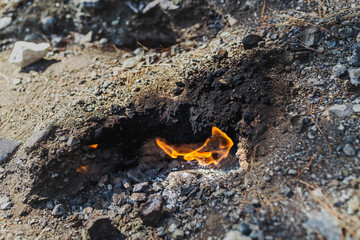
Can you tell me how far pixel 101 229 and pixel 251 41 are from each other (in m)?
2.20

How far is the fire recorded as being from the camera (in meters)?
2.82

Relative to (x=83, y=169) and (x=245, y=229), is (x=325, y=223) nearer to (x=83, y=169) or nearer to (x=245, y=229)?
(x=245, y=229)

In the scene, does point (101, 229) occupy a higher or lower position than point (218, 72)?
lower

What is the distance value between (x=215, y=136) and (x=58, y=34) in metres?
2.78

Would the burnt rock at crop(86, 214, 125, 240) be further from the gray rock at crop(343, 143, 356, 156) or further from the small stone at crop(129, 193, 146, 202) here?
the gray rock at crop(343, 143, 356, 156)

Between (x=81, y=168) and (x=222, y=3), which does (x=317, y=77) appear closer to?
(x=222, y=3)

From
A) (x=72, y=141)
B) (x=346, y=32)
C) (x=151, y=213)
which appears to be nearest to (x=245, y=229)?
(x=151, y=213)

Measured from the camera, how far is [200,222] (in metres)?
2.16

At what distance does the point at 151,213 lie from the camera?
Result: 2234mm

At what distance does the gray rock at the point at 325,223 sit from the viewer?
176 centimetres

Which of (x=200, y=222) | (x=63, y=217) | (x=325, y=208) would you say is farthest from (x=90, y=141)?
(x=325, y=208)

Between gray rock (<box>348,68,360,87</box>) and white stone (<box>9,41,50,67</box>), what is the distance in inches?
135

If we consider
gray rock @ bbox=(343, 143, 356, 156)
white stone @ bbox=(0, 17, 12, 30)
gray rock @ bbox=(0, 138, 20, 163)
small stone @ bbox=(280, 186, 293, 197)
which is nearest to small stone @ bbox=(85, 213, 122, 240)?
gray rock @ bbox=(0, 138, 20, 163)

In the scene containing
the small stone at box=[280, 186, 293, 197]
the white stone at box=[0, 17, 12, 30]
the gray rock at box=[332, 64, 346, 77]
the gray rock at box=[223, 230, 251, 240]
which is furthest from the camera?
the white stone at box=[0, 17, 12, 30]
